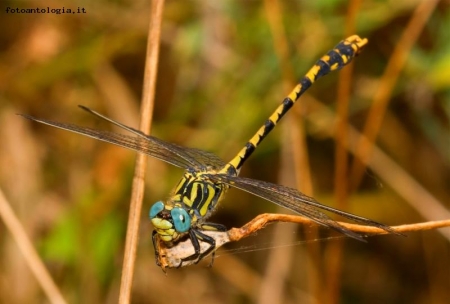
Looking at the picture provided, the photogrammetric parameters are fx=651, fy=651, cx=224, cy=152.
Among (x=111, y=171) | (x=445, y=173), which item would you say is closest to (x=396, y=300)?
(x=445, y=173)

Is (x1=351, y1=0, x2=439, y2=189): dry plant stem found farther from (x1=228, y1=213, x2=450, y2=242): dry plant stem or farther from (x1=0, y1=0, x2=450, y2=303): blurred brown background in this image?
(x1=228, y1=213, x2=450, y2=242): dry plant stem

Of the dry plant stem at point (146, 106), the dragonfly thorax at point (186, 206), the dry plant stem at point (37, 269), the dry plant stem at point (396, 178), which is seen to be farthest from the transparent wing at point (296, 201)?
the dry plant stem at point (396, 178)

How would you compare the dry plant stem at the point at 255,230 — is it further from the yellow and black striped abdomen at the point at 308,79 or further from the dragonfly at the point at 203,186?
the yellow and black striped abdomen at the point at 308,79

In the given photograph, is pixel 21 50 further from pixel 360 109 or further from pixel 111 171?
pixel 360 109

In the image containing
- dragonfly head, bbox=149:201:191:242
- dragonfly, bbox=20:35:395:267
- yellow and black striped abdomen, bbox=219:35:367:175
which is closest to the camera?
dragonfly, bbox=20:35:395:267

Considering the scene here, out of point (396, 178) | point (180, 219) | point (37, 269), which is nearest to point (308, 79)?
point (396, 178)

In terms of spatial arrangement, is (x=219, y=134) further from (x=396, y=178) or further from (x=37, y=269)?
(x=37, y=269)

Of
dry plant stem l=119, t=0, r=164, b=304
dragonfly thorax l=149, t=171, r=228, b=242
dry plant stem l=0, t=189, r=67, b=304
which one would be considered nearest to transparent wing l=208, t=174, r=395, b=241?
dragonfly thorax l=149, t=171, r=228, b=242

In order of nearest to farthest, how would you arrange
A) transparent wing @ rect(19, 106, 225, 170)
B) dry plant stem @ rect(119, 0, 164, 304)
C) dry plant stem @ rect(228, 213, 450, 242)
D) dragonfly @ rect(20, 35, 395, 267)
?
dry plant stem @ rect(228, 213, 450, 242) < dry plant stem @ rect(119, 0, 164, 304) < dragonfly @ rect(20, 35, 395, 267) < transparent wing @ rect(19, 106, 225, 170)
